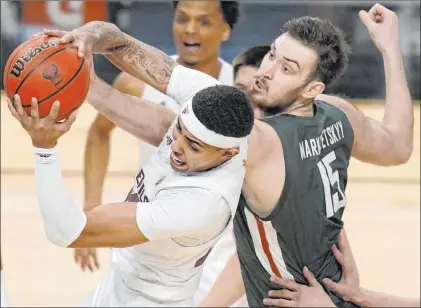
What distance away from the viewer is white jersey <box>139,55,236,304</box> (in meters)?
4.77

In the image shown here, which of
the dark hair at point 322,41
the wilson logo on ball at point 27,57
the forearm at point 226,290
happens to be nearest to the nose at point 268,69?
the dark hair at point 322,41

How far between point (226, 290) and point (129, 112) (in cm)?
155

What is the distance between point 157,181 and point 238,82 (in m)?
1.52

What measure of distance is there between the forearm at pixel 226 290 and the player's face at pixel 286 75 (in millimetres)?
1455

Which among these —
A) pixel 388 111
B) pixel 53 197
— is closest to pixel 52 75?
pixel 53 197

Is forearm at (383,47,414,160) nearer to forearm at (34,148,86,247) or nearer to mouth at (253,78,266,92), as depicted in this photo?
mouth at (253,78,266,92)

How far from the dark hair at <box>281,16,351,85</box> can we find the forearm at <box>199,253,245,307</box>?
1.48 m

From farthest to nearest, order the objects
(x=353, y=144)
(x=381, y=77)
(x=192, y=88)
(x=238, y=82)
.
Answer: (x=381, y=77), (x=238, y=82), (x=353, y=144), (x=192, y=88)

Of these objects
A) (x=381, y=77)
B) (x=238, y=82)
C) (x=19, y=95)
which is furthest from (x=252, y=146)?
(x=381, y=77)

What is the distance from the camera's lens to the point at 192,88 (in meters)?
3.14

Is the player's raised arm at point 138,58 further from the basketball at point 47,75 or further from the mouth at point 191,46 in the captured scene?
→ the mouth at point 191,46

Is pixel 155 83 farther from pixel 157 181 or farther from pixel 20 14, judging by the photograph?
pixel 20 14

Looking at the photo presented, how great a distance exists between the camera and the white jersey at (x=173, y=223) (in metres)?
2.75

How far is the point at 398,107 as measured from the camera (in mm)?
3732
